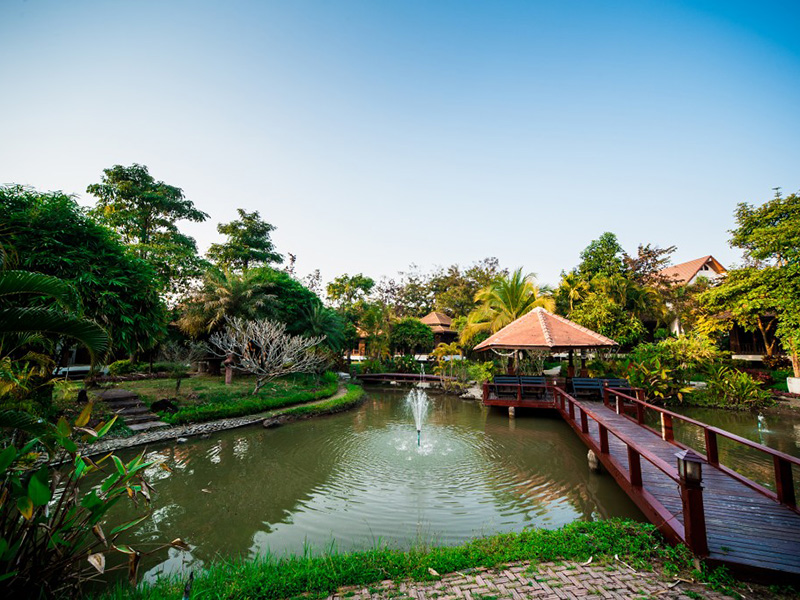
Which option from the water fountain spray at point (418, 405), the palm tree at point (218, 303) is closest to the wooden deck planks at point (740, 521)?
the water fountain spray at point (418, 405)

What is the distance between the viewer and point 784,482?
3.92 m

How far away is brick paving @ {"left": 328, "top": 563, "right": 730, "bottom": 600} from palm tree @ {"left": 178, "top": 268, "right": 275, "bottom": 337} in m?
15.9

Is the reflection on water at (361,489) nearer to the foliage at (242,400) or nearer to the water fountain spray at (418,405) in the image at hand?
the water fountain spray at (418,405)

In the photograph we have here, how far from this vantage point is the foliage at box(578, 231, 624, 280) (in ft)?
71.8

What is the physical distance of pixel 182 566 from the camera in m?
3.96

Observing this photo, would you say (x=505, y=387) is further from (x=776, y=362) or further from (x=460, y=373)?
(x=776, y=362)

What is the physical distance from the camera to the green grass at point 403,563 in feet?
9.96

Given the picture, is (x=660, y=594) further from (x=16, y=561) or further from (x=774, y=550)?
(x=16, y=561)

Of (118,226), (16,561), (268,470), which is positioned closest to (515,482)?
(268,470)

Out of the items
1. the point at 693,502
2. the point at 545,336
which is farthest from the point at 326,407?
the point at 693,502

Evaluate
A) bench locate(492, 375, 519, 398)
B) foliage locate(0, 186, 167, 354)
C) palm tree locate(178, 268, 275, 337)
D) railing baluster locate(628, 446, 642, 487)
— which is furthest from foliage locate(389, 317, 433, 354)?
railing baluster locate(628, 446, 642, 487)

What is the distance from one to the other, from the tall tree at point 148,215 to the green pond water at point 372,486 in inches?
471

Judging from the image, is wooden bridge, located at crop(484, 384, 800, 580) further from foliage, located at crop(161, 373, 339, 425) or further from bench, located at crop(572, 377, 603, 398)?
foliage, located at crop(161, 373, 339, 425)

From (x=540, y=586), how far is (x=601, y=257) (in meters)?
23.1
